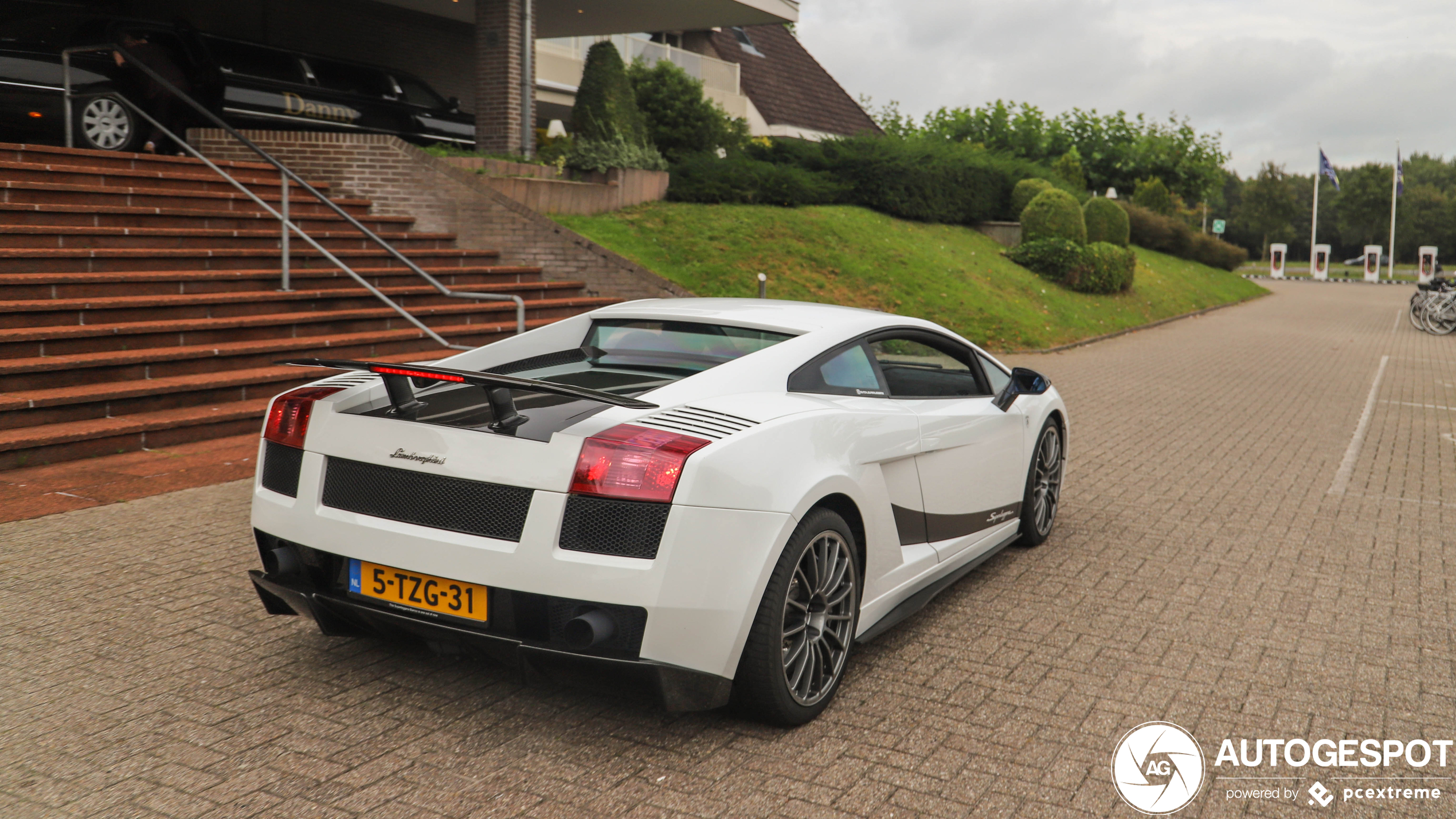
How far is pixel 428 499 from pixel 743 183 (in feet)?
53.9

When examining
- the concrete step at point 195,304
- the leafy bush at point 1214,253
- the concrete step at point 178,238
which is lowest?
the concrete step at point 195,304

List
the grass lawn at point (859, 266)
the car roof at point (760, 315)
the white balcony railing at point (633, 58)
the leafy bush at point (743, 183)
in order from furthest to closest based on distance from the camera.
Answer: the white balcony railing at point (633, 58), the leafy bush at point (743, 183), the grass lawn at point (859, 266), the car roof at point (760, 315)

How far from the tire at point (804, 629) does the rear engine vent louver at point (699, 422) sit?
0.39 m

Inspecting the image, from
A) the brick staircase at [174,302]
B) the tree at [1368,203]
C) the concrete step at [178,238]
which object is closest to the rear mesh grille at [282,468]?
the brick staircase at [174,302]

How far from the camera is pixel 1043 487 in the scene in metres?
5.76

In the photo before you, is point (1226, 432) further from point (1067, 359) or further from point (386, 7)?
point (386, 7)

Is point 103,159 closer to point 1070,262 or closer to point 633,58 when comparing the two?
point 633,58

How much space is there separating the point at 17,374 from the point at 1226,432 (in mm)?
10159

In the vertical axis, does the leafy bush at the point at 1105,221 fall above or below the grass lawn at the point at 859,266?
above

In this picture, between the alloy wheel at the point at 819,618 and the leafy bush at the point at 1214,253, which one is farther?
the leafy bush at the point at 1214,253

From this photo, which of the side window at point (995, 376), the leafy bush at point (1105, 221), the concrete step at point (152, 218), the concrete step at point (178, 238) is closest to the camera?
the side window at point (995, 376)

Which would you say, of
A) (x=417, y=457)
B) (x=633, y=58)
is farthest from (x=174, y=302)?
(x=633, y=58)

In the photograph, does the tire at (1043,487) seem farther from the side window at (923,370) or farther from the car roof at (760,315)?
the car roof at (760,315)

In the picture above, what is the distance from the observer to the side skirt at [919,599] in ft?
12.7
